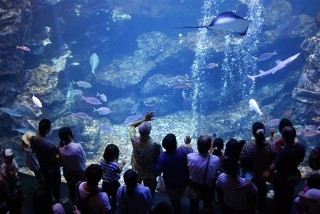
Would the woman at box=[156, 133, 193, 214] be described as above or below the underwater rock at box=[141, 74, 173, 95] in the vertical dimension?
below

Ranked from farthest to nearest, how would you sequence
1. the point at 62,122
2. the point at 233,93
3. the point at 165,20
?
the point at 165,20 < the point at 233,93 < the point at 62,122

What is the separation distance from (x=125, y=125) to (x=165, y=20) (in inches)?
552

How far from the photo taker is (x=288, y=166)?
142 inches

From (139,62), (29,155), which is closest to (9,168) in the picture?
(29,155)

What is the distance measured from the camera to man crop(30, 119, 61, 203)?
399 cm

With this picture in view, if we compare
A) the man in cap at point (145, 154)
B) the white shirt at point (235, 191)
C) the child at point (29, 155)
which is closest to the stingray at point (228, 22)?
the man in cap at point (145, 154)

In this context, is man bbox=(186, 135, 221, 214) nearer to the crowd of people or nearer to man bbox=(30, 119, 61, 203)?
the crowd of people

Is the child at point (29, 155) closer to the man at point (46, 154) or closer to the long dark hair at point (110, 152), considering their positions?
the man at point (46, 154)

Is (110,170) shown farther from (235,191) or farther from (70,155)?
(235,191)

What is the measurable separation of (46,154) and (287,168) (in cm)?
337

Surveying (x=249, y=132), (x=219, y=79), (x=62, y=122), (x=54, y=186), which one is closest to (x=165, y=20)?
(x=219, y=79)

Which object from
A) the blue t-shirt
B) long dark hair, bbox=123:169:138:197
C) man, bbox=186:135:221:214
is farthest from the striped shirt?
man, bbox=186:135:221:214

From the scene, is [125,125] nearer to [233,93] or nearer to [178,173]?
[233,93]

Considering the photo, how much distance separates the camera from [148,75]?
18.0 meters
